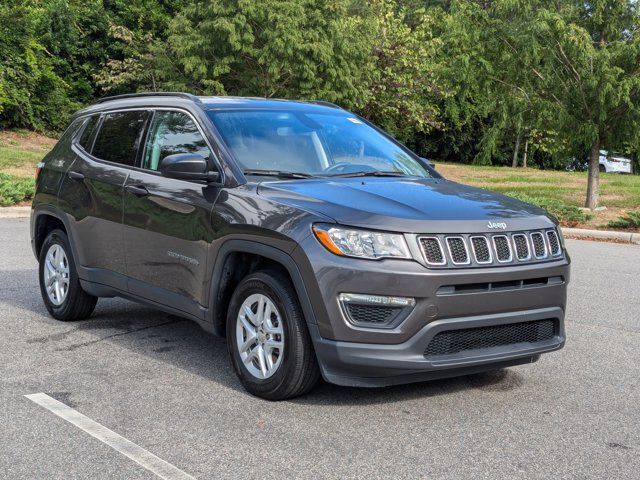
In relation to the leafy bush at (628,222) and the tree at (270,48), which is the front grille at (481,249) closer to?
the leafy bush at (628,222)

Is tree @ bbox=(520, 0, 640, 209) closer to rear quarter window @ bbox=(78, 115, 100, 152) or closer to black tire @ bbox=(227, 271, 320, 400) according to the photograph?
rear quarter window @ bbox=(78, 115, 100, 152)

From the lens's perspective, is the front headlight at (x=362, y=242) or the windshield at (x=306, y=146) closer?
the front headlight at (x=362, y=242)

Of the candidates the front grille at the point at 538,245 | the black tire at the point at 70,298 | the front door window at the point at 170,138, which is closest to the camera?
the front grille at the point at 538,245

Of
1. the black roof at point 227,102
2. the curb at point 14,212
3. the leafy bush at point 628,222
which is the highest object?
the black roof at point 227,102

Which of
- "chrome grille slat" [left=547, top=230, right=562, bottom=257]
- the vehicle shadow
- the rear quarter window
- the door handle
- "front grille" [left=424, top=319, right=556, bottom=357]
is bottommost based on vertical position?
the vehicle shadow

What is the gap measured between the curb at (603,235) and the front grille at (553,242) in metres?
10.2

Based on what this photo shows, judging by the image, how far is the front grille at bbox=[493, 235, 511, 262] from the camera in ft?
15.8

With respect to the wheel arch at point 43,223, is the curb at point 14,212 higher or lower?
lower

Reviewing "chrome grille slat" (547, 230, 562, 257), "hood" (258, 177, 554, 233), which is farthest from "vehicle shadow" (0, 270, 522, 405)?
"hood" (258, 177, 554, 233)

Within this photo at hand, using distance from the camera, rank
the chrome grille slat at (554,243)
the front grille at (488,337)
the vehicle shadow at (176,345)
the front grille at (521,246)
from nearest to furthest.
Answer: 1. the front grille at (488,337)
2. the front grille at (521,246)
3. the chrome grille slat at (554,243)
4. the vehicle shadow at (176,345)

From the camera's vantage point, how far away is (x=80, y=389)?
5.32m

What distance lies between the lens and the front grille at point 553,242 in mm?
5156

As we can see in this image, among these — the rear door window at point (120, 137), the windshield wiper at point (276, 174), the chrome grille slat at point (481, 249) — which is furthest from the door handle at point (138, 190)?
the chrome grille slat at point (481, 249)

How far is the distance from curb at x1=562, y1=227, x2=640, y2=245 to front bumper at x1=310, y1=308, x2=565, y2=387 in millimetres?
10716
